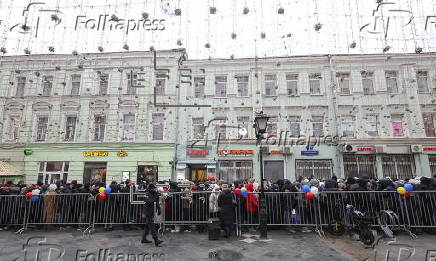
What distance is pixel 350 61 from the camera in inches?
831

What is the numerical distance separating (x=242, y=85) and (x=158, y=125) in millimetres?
8185

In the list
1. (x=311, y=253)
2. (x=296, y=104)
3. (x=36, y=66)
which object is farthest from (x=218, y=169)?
(x=36, y=66)

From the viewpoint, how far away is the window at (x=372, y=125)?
19891 millimetres

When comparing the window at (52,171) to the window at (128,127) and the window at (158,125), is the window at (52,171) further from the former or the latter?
the window at (158,125)

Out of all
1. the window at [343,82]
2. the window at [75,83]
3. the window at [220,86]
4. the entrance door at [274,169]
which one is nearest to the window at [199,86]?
the window at [220,86]

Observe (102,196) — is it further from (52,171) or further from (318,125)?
(318,125)

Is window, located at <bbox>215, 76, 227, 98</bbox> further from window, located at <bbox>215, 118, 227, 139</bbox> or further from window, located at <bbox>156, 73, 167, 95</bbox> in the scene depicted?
window, located at <bbox>156, 73, 167, 95</bbox>

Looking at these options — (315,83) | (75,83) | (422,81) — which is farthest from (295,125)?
(75,83)

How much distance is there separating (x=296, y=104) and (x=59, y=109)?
2062 centimetres

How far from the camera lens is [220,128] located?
20.8m

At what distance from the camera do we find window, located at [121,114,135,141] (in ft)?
68.5

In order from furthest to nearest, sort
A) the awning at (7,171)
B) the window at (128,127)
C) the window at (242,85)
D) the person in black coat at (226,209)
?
the window at (242,85) → the window at (128,127) → the awning at (7,171) → the person in black coat at (226,209)

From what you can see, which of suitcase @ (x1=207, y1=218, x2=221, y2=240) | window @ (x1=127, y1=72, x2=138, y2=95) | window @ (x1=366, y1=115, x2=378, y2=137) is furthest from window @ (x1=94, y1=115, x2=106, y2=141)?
window @ (x1=366, y1=115, x2=378, y2=137)

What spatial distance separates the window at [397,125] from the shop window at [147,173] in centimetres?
1948
